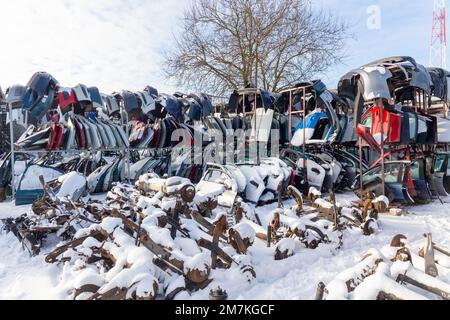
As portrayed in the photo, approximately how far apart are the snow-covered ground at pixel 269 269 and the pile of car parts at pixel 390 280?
278mm

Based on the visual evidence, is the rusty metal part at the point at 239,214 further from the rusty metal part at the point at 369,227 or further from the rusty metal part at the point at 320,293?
the rusty metal part at the point at 320,293

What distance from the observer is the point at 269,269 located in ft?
9.63

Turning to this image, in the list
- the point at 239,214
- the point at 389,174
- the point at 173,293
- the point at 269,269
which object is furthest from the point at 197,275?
the point at 389,174

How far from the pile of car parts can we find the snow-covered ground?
278mm

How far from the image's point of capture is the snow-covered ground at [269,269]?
257 cm

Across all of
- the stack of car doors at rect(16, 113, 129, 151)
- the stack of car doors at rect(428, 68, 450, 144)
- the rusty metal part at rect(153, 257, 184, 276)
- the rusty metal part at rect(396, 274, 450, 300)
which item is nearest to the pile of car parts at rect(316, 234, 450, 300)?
the rusty metal part at rect(396, 274, 450, 300)

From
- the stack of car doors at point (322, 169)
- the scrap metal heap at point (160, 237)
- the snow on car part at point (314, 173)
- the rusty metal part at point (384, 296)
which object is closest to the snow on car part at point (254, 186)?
the scrap metal heap at point (160, 237)

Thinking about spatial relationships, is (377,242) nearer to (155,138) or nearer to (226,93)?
(155,138)

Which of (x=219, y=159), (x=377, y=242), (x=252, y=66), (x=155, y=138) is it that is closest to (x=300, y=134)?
(x=219, y=159)

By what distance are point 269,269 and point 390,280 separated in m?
1.06

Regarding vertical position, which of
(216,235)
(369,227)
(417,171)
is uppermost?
(216,235)

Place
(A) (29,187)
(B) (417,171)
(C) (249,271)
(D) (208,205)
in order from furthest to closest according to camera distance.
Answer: (A) (29,187) → (B) (417,171) → (D) (208,205) → (C) (249,271)

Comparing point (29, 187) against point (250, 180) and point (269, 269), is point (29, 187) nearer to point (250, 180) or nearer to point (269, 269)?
point (250, 180)

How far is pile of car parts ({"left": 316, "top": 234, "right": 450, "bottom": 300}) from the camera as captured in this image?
2080mm
